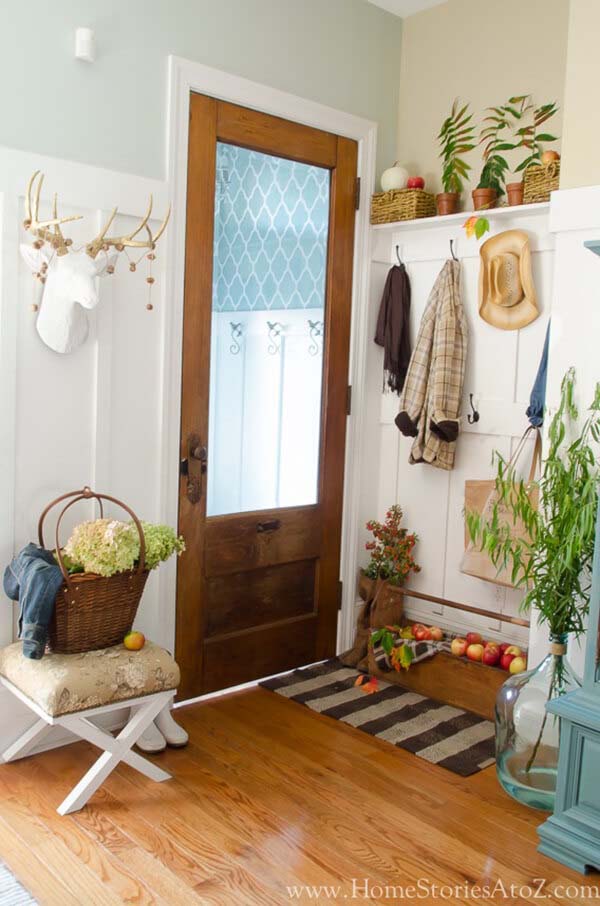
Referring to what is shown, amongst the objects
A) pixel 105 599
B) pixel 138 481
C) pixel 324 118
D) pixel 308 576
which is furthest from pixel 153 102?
pixel 308 576

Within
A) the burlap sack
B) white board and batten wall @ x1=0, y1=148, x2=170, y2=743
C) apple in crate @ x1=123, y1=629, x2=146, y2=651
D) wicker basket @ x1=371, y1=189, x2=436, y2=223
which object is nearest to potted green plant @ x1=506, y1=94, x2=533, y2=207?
wicker basket @ x1=371, y1=189, x2=436, y2=223

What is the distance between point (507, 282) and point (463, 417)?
1.82 feet

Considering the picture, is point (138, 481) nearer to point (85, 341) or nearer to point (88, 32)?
point (85, 341)

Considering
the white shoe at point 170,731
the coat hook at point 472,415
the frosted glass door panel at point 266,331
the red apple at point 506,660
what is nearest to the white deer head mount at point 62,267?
the frosted glass door panel at point 266,331

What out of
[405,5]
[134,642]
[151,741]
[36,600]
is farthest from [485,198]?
[151,741]

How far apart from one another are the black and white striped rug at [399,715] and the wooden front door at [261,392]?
156 mm

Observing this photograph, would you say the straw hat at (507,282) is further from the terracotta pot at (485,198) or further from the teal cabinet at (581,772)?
the teal cabinet at (581,772)

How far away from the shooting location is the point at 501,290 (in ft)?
11.0

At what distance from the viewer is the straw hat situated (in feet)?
10.7

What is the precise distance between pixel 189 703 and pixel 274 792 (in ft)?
2.37

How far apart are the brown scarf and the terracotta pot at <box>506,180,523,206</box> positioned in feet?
1.92

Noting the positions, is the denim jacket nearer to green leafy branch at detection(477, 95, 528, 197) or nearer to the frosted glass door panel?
the frosted glass door panel

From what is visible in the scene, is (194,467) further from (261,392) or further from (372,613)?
(372,613)

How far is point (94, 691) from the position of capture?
96.3 inches
